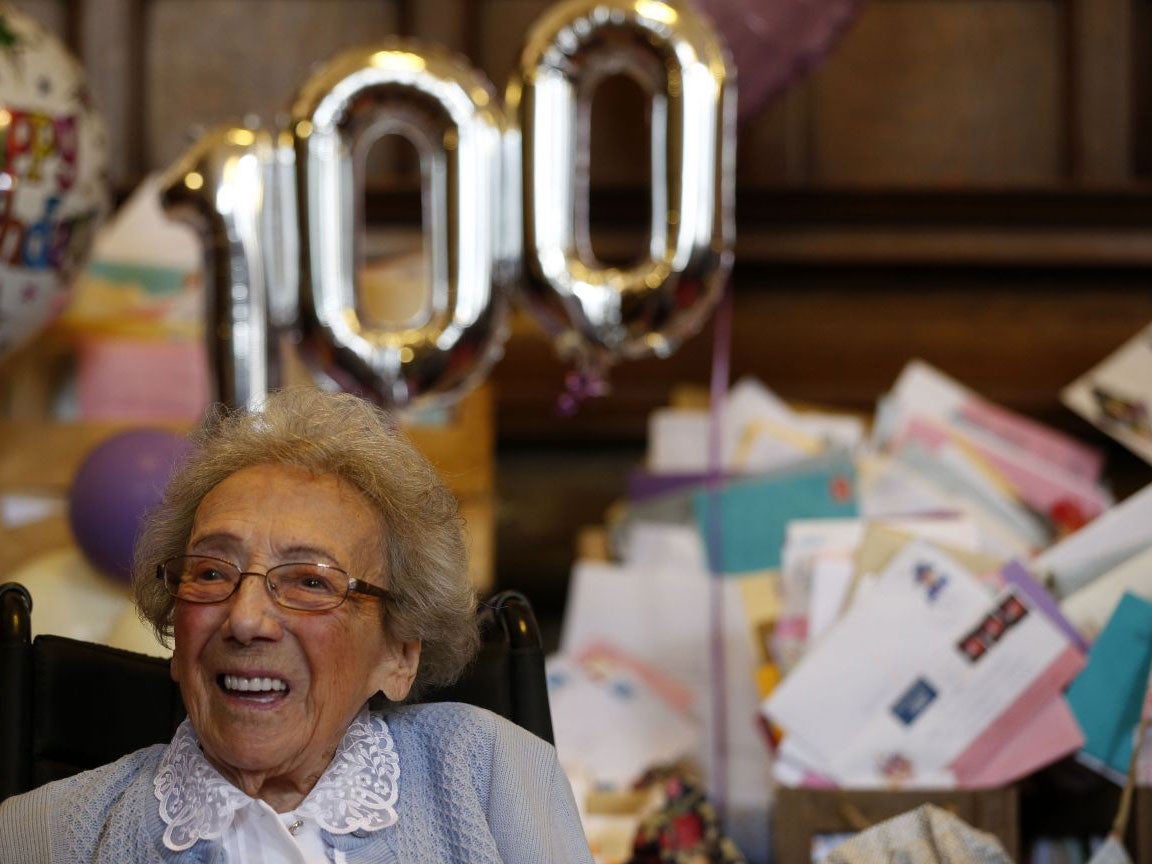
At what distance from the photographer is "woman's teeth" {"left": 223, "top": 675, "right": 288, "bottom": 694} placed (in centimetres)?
92

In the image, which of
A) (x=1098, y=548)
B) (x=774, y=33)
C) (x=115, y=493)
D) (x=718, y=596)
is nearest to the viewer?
(x=1098, y=548)

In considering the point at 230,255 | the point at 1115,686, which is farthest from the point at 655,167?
the point at 1115,686

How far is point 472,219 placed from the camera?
1626 mm

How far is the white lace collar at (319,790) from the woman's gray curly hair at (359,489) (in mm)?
78

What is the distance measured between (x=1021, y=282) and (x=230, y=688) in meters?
2.07

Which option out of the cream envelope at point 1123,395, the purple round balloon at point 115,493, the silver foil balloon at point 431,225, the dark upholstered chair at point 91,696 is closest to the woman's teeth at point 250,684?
the dark upholstered chair at point 91,696

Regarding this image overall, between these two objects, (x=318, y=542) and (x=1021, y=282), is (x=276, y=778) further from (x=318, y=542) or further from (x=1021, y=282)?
(x=1021, y=282)

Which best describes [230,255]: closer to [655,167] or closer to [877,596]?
[655,167]

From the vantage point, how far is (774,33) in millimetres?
2145

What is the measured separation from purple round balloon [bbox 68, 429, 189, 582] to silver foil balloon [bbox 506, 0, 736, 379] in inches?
20.7

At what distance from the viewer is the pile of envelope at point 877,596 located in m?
1.52

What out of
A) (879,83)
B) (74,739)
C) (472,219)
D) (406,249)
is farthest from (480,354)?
(879,83)

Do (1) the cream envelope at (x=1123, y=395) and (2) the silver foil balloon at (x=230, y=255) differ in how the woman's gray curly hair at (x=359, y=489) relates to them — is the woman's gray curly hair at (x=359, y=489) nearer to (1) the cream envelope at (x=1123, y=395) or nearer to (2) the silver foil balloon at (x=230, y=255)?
(2) the silver foil balloon at (x=230, y=255)

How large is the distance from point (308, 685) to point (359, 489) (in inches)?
5.1
